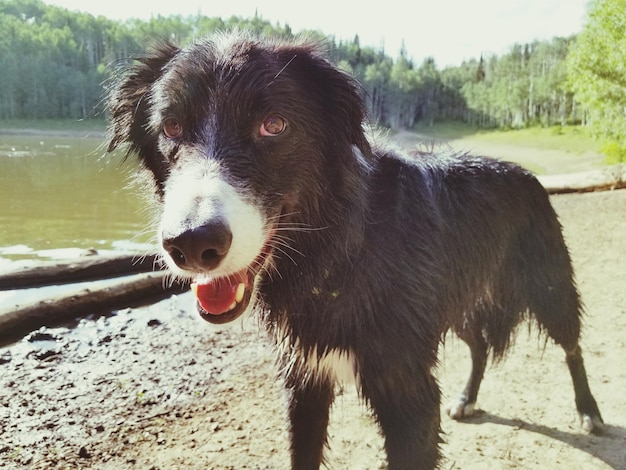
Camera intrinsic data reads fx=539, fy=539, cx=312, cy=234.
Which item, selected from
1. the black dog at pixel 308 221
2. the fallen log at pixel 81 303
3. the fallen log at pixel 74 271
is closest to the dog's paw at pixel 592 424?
the black dog at pixel 308 221

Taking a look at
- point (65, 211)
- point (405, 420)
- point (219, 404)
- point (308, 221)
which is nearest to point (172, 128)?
point (308, 221)

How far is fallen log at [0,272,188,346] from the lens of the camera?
5.14m

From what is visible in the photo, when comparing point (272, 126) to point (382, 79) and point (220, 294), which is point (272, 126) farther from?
point (382, 79)

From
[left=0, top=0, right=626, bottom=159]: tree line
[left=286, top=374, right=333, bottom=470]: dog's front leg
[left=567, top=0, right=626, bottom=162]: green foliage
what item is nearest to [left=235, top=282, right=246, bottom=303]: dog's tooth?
[left=286, top=374, right=333, bottom=470]: dog's front leg

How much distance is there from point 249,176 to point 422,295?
96 cm

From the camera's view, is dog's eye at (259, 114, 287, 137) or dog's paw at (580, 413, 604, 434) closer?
dog's eye at (259, 114, 287, 137)

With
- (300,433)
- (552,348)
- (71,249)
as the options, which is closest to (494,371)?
(552,348)

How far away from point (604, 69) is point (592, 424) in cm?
1367

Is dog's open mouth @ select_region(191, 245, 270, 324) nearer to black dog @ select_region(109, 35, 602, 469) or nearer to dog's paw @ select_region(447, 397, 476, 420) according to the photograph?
black dog @ select_region(109, 35, 602, 469)

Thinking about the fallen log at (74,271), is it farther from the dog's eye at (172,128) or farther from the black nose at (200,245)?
the black nose at (200,245)

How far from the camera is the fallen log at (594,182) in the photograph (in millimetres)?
12188

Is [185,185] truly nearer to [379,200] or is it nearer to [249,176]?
[249,176]

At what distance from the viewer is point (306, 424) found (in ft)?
9.05

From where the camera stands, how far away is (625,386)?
3945mm
